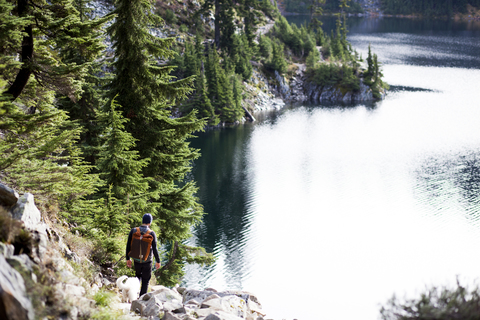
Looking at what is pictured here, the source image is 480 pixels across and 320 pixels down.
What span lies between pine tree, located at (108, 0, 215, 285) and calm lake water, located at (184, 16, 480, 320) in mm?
9584

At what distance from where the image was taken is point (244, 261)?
28.0 m

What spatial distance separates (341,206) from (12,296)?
33.3 metres

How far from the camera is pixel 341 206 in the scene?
119 feet

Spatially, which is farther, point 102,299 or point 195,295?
point 195,295

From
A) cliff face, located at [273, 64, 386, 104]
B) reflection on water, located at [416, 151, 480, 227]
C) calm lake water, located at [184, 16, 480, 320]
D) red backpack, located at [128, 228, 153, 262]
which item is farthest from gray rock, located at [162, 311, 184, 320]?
cliff face, located at [273, 64, 386, 104]

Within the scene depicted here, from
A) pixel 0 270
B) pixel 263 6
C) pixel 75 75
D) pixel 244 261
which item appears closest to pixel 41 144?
pixel 75 75

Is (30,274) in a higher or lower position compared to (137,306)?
higher

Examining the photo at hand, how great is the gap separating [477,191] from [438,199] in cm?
433

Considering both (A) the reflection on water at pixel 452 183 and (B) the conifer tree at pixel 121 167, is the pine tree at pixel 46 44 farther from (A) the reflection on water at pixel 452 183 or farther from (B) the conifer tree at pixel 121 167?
(A) the reflection on water at pixel 452 183

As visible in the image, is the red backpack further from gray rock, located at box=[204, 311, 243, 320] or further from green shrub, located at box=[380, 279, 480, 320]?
green shrub, located at box=[380, 279, 480, 320]

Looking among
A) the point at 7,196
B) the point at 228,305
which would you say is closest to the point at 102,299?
the point at 7,196

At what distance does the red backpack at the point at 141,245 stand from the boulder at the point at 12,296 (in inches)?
164

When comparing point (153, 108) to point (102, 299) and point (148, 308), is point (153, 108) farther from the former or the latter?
point (102, 299)

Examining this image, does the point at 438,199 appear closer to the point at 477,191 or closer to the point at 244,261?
the point at 477,191
